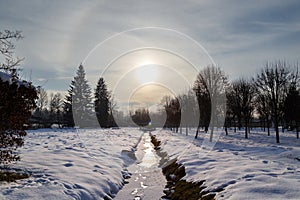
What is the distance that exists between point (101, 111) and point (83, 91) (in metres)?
7.64

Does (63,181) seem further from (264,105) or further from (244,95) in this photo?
(264,105)

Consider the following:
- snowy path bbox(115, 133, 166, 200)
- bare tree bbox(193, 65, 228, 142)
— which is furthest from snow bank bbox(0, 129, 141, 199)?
bare tree bbox(193, 65, 228, 142)

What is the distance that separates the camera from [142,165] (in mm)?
19328

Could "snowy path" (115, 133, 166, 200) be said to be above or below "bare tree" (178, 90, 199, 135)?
below

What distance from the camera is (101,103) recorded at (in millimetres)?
70562

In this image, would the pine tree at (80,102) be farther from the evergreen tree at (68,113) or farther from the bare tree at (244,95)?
the bare tree at (244,95)

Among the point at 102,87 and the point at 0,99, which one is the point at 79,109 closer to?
the point at 102,87

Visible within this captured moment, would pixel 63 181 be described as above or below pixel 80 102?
below

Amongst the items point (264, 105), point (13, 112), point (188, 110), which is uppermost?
point (264, 105)

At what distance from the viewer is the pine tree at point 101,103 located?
70.1m

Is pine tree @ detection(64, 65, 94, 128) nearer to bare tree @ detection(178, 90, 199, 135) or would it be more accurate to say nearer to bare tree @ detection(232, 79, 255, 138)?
bare tree @ detection(178, 90, 199, 135)

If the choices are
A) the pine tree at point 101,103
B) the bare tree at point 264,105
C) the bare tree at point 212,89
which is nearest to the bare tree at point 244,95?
the bare tree at point 264,105

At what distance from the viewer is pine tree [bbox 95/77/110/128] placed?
70.1m

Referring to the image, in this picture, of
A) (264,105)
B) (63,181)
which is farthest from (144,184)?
(264,105)
